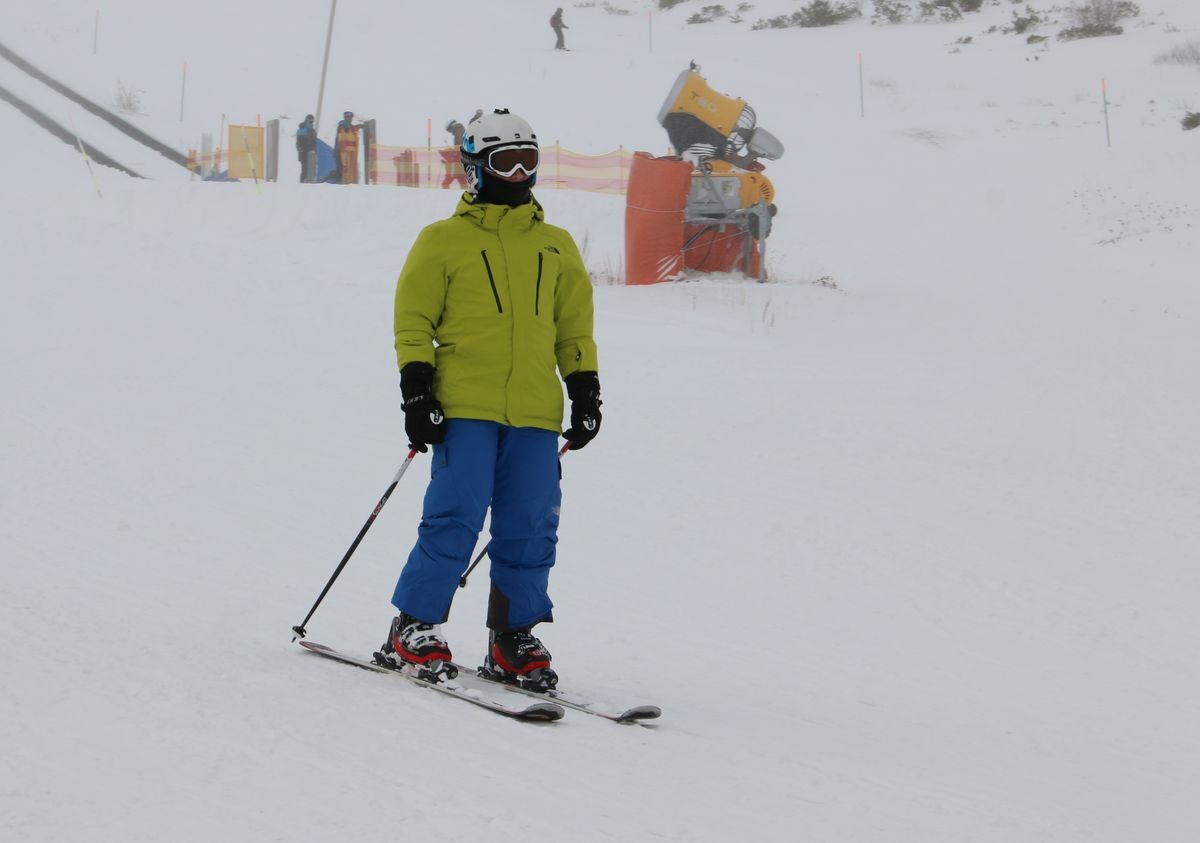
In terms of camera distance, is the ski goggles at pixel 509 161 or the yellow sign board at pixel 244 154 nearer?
the ski goggles at pixel 509 161

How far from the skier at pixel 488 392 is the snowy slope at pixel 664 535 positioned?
1.19ft

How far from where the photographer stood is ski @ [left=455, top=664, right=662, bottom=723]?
3795 millimetres

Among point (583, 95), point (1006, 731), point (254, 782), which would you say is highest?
point (583, 95)

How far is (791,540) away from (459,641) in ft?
7.00

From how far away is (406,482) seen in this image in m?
7.69

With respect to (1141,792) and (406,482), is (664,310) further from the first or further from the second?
(1141,792)

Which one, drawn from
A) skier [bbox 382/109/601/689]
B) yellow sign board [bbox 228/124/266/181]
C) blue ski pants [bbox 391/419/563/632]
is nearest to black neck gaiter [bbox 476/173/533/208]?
skier [bbox 382/109/601/689]

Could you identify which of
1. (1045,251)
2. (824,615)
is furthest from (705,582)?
(1045,251)

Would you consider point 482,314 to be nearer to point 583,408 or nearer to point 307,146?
point 583,408

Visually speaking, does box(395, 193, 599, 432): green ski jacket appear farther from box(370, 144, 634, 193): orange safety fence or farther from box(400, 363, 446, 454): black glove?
box(370, 144, 634, 193): orange safety fence

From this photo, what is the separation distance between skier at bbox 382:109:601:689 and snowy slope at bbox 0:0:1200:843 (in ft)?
1.19

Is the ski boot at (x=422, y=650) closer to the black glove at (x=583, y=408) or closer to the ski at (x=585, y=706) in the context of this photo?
the ski at (x=585, y=706)

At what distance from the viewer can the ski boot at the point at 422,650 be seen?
13.1 ft

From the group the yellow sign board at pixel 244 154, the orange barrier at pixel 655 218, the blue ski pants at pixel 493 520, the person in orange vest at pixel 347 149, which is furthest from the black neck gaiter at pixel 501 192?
the yellow sign board at pixel 244 154
